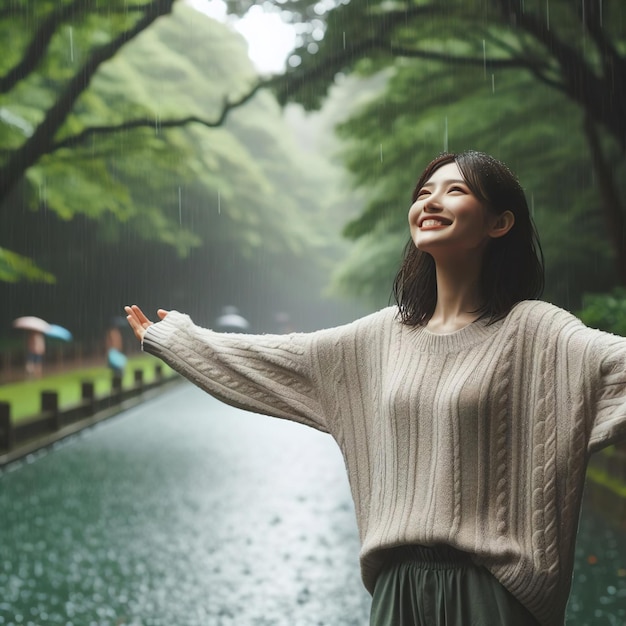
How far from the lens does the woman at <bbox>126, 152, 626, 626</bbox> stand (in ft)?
7.05

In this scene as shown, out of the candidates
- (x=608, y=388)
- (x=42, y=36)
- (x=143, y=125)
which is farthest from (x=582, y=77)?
(x=608, y=388)

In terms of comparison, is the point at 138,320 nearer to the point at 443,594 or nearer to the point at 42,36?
the point at 443,594

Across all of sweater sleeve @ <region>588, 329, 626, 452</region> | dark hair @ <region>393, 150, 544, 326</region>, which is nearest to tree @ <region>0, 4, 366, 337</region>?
dark hair @ <region>393, 150, 544, 326</region>

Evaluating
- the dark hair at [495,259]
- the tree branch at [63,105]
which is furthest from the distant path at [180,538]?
the tree branch at [63,105]

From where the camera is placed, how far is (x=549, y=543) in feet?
7.09

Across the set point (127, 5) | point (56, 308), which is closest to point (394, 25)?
point (127, 5)

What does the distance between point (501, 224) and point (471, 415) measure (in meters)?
0.51

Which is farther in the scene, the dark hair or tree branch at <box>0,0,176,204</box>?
tree branch at <box>0,0,176,204</box>

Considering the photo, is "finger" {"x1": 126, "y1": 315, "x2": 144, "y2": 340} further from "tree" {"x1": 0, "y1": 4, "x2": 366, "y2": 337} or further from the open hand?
"tree" {"x1": 0, "y1": 4, "x2": 366, "y2": 337}

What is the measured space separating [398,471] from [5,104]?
1174 cm

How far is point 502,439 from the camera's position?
2.19m

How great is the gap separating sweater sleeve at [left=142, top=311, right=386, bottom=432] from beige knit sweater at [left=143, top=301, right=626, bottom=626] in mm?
209

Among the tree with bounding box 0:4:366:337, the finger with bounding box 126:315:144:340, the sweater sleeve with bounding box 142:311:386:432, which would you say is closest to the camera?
the sweater sleeve with bounding box 142:311:386:432

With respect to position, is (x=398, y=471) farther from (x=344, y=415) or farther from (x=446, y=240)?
(x=446, y=240)
